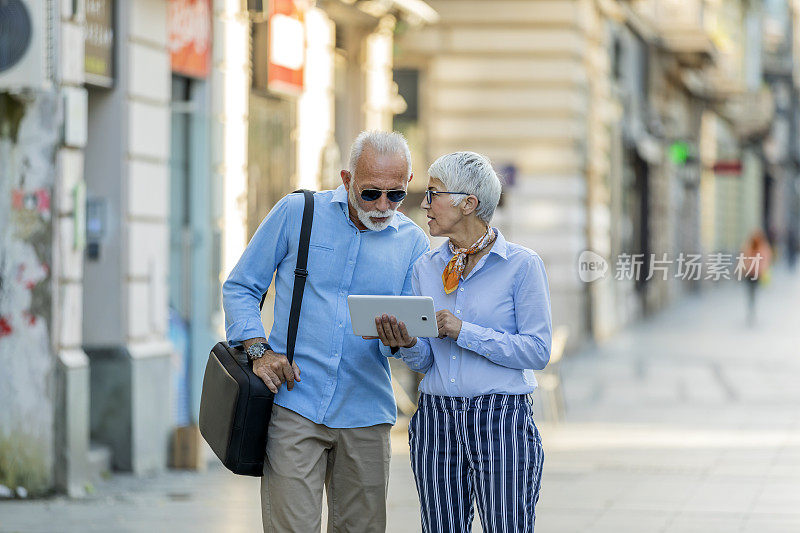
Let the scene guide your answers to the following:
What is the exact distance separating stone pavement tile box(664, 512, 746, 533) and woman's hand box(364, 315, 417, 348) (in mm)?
4145

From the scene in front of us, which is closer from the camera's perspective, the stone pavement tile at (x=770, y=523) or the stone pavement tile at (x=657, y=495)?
the stone pavement tile at (x=770, y=523)

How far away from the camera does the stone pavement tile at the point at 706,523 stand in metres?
8.16

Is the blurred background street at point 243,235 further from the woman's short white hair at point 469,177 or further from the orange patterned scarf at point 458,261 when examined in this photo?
the woman's short white hair at point 469,177

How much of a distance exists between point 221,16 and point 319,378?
7.41 meters

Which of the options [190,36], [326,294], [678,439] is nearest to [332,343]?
[326,294]

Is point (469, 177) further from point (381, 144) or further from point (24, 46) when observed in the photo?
point (24, 46)

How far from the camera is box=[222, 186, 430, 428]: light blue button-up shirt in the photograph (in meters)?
4.83

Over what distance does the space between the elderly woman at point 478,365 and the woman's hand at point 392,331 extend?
129 millimetres

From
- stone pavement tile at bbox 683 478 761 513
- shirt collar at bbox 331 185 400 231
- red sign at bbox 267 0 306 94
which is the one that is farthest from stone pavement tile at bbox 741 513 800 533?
red sign at bbox 267 0 306 94

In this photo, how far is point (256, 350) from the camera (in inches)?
188

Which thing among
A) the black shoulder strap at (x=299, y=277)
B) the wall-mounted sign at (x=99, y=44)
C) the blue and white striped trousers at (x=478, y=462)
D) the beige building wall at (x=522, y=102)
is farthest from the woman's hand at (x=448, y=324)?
the beige building wall at (x=522, y=102)

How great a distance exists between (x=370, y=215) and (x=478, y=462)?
0.85 meters

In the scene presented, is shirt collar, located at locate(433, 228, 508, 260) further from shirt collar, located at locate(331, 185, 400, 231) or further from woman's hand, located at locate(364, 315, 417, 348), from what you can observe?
woman's hand, located at locate(364, 315, 417, 348)

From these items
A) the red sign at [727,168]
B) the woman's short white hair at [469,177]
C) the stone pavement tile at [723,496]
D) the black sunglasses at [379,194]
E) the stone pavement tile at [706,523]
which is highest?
the red sign at [727,168]
